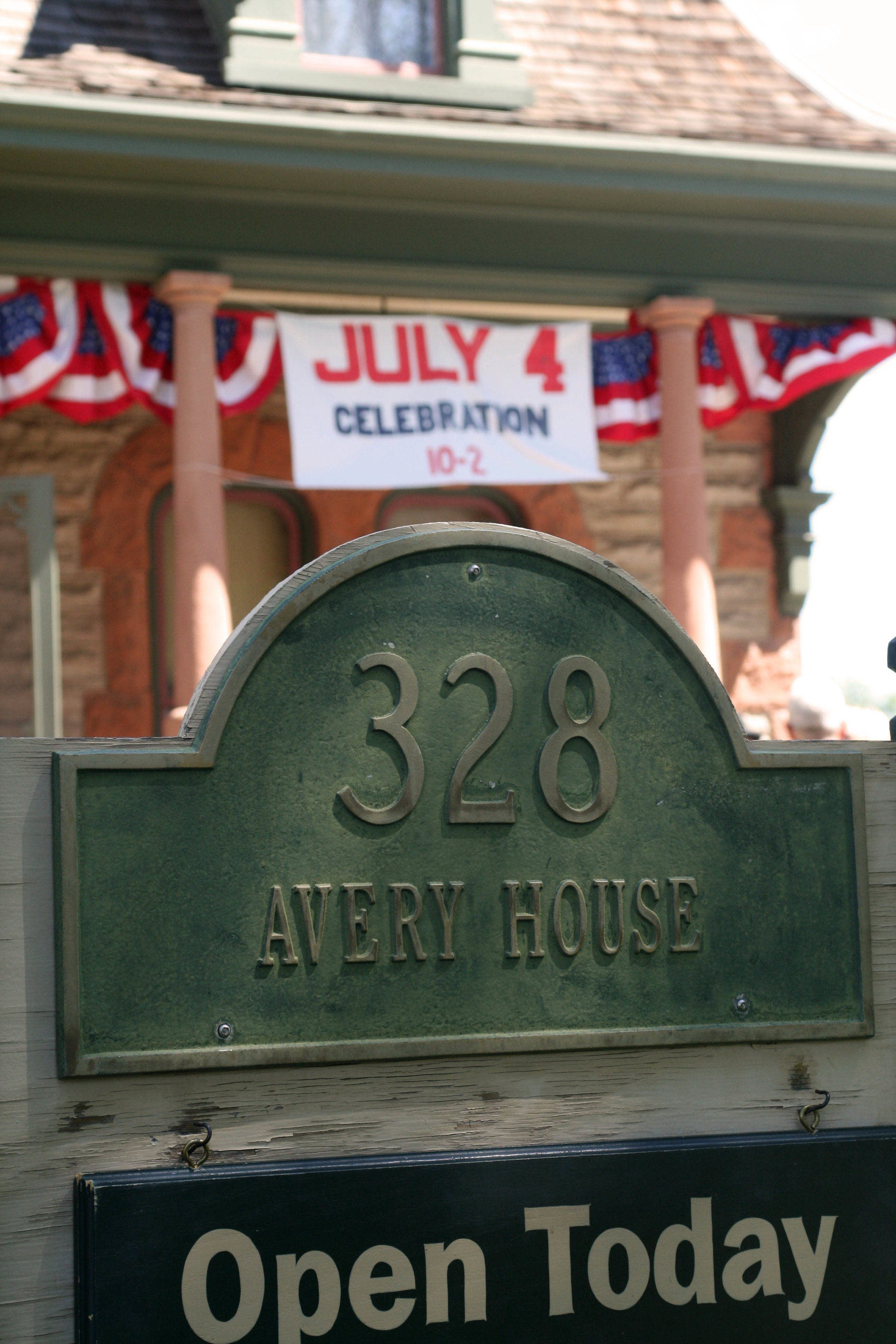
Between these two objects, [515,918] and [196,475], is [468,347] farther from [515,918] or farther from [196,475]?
[515,918]

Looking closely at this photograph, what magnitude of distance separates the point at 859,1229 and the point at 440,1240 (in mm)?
460

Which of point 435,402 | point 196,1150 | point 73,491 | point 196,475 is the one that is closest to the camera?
point 196,1150

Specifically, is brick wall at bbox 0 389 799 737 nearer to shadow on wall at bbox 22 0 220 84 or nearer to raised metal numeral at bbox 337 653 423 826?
shadow on wall at bbox 22 0 220 84

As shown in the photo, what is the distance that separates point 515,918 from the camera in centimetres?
158

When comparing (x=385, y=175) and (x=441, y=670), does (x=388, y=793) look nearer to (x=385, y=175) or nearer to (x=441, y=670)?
(x=441, y=670)

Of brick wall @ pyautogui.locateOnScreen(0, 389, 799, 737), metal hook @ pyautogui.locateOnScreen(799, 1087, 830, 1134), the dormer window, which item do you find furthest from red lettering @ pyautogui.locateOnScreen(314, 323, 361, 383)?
metal hook @ pyautogui.locateOnScreen(799, 1087, 830, 1134)

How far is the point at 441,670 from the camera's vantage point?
1.60 m

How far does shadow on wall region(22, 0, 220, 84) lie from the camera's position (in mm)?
6383

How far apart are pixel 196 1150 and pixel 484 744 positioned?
1.60 feet

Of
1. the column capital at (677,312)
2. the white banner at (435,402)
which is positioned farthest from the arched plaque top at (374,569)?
the column capital at (677,312)

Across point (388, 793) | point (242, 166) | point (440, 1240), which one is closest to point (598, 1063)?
point (440, 1240)

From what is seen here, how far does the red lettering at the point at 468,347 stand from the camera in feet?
22.8

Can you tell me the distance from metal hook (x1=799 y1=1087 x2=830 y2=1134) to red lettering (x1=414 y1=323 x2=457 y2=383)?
217 inches

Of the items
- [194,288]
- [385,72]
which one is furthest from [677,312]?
[194,288]
